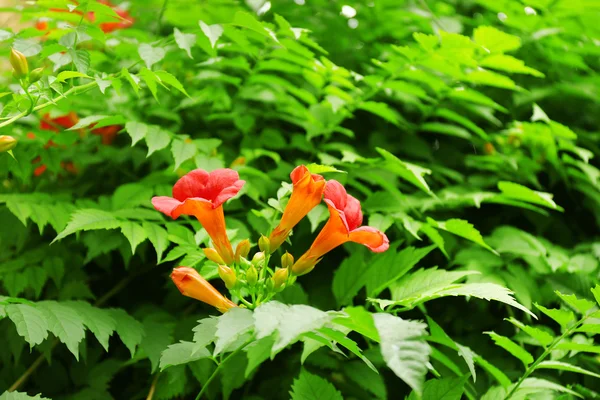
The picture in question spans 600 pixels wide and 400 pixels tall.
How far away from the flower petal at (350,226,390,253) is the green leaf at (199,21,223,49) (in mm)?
746

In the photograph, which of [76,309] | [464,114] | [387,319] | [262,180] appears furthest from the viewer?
[464,114]

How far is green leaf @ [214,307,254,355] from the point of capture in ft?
2.58

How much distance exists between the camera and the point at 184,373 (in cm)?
140

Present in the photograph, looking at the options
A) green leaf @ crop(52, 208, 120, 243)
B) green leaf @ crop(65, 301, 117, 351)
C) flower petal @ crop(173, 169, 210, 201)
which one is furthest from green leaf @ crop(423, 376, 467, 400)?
green leaf @ crop(52, 208, 120, 243)

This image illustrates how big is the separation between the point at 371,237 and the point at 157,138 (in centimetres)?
79

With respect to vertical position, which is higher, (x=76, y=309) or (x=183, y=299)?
(x=76, y=309)

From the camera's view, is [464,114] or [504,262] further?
[464,114]

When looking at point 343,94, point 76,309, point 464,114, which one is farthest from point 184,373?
point 464,114

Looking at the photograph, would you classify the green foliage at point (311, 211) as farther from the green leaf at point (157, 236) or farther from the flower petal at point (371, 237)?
the flower petal at point (371, 237)

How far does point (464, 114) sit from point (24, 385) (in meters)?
1.99

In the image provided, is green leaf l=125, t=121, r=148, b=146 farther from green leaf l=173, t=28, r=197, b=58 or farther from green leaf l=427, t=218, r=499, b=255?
green leaf l=427, t=218, r=499, b=255

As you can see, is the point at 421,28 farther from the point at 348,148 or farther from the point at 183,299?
the point at 183,299

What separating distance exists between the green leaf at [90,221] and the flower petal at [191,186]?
0.33 meters

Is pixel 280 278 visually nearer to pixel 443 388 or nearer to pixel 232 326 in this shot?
pixel 232 326
